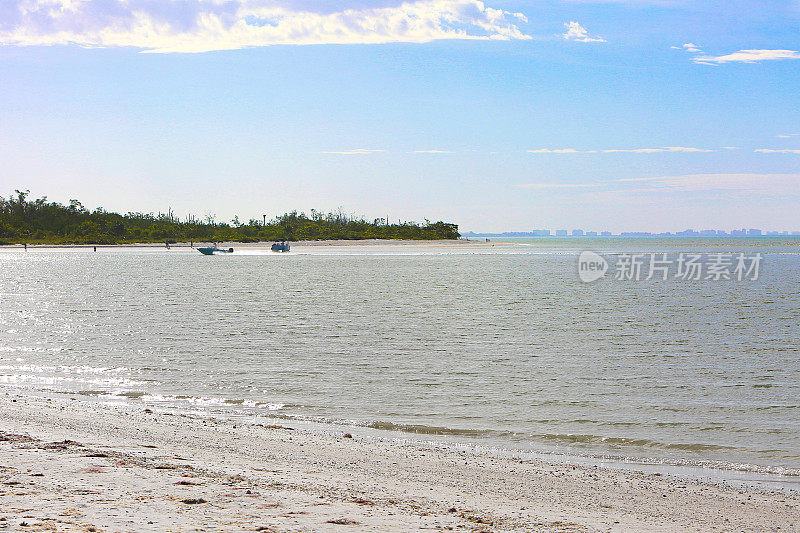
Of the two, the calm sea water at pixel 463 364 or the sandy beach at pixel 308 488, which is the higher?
the sandy beach at pixel 308 488

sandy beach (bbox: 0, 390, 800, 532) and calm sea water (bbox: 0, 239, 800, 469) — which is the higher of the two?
sandy beach (bbox: 0, 390, 800, 532)

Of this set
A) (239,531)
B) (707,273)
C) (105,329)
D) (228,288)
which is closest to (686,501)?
(239,531)

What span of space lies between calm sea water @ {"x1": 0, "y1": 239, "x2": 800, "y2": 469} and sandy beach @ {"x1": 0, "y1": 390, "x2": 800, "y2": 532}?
2.26 metres

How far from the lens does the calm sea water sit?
13.8 m

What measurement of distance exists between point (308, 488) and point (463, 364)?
41.2 feet

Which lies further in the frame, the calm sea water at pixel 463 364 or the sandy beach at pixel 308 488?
the calm sea water at pixel 463 364

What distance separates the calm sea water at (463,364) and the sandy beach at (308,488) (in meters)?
2.26

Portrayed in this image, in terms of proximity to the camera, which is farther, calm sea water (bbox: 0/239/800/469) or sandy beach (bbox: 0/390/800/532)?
calm sea water (bbox: 0/239/800/469)

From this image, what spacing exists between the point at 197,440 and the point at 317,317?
22379mm

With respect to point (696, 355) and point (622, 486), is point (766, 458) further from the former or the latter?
point (696, 355)

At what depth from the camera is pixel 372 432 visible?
42.9 ft

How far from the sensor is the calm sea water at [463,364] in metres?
13.8

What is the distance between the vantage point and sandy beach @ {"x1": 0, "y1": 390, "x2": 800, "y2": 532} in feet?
23.4

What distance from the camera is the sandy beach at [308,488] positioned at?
7145mm
